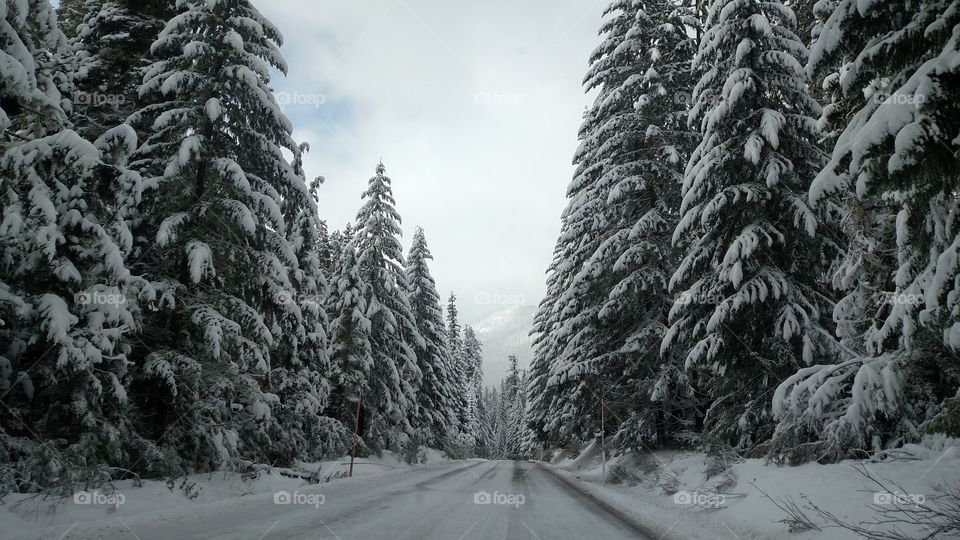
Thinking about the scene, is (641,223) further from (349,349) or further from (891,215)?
(349,349)

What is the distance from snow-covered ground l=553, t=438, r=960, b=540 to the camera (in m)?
5.71

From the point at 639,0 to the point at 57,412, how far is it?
64.8 ft

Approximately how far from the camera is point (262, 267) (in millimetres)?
11891

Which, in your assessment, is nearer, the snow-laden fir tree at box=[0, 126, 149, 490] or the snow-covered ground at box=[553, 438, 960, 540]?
the snow-covered ground at box=[553, 438, 960, 540]

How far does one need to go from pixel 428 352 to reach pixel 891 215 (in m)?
26.7

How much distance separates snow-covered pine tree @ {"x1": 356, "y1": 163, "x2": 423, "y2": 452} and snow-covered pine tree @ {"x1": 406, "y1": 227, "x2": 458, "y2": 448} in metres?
5.60

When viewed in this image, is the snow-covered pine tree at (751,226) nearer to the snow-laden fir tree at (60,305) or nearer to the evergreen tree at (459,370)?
the snow-laden fir tree at (60,305)

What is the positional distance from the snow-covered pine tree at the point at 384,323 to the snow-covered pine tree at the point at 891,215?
1742 cm

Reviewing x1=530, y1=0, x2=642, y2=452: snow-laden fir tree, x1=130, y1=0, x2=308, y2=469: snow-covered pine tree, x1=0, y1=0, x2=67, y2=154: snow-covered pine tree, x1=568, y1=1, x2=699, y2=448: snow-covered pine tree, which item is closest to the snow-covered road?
x1=130, y1=0, x2=308, y2=469: snow-covered pine tree

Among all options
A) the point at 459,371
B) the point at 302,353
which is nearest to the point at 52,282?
the point at 302,353

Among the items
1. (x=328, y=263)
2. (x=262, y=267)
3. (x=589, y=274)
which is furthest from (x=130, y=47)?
(x=328, y=263)

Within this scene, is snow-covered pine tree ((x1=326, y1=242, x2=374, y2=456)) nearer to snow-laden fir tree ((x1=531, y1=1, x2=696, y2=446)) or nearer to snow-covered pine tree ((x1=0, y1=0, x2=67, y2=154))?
snow-laden fir tree ((x1=531, y1=1, x2=696, y2=446))

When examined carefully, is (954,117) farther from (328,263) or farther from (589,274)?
(328,263)

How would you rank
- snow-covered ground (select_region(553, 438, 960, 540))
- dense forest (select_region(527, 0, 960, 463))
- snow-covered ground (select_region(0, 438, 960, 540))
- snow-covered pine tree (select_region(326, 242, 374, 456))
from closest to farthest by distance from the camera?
dense forest (select_region(527, 0, 960, 463)) < snow-covered ground (select_region(553, 438, 960, 540)) < snow-covered ground (select_region(0, 438, 960, 540)) < snow-covered pine tree (select_region(326, 242, 374, 456))
